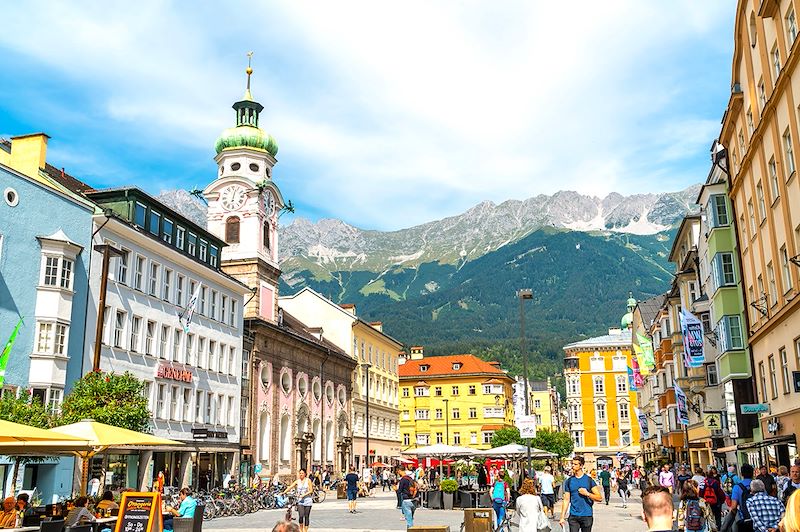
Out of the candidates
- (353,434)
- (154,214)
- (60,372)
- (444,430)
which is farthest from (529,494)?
(444,430)

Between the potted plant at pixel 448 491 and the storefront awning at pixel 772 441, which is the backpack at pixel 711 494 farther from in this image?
the potted plant at pixel 448 491

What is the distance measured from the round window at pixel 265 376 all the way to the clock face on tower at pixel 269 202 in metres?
14.4

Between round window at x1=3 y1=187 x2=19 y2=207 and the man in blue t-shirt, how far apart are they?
2620 centimetres

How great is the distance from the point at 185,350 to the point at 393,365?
1799 inches

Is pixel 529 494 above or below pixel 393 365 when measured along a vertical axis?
below

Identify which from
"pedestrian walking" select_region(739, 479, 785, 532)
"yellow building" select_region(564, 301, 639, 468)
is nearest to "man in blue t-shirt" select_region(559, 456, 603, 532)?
"pedestrian walking" select_region(739, 479, 785, 532)

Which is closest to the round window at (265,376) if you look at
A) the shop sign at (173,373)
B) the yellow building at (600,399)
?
the shop sign at (173,373)

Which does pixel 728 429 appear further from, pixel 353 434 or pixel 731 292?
pixel 353 434

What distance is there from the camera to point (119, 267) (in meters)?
37.4

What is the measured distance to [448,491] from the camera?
119 ft

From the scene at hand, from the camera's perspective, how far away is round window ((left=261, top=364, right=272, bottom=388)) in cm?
5547

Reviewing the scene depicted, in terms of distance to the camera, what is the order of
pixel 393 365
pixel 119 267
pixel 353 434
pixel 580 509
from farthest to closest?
1. pixel 393 365
2. pixel 353 434
3. pixel 119 267
4. pixel 580 509

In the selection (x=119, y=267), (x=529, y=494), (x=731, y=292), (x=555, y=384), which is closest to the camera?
(x=529, y=494)

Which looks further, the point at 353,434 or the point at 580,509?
the point at 353,434
